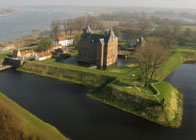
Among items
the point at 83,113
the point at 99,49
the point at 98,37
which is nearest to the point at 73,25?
the point at 98,37

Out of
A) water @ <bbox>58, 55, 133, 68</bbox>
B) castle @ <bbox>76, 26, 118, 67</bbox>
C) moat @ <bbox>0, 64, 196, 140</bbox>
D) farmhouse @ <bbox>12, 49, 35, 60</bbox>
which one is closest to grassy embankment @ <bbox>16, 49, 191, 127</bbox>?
moat @ <bbox>0, 64, 196, 140</bbox>

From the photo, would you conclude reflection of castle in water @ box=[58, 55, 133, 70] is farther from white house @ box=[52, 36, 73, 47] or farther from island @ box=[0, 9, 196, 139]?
white house @ box=[52, 36, 73, 47]

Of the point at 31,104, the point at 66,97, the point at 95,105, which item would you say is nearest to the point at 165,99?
the point at 95,105

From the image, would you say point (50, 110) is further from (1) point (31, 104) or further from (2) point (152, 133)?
(2) point (152, 133)

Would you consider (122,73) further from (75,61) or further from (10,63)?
(10,63)

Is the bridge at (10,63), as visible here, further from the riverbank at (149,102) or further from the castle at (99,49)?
the riverbank at (149,102)
